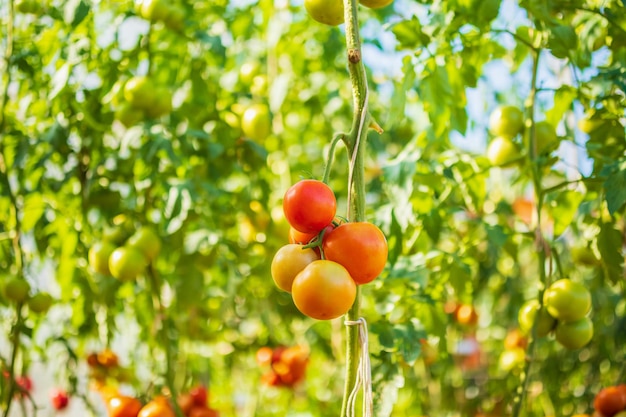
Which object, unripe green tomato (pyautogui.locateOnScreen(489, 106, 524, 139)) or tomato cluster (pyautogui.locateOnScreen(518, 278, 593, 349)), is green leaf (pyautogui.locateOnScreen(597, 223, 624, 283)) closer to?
tomato cluster (pyautogui.locateOnScreen(518, 278, 593, 349))

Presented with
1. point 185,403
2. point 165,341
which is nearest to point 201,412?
point 185,403

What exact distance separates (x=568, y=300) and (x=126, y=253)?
869 mm

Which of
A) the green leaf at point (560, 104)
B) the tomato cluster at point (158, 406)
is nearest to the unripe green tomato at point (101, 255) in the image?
the tomato cluster at point (158, 406)

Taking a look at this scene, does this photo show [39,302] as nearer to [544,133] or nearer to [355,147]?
[355,147]

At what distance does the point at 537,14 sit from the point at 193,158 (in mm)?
917

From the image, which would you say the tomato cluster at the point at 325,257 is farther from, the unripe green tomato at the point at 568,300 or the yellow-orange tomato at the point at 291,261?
the unripe green tomato at the point at 568,300

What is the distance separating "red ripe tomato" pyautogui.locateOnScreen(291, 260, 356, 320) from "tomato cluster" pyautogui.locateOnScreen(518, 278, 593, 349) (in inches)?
24.1

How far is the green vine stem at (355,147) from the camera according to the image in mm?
758

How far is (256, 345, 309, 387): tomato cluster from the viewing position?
1.77m

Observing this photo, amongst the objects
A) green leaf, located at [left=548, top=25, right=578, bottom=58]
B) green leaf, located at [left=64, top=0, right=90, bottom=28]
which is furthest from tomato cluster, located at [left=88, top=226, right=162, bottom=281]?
green leaf, located at [left=548, top=25, right=578, bottom=58]

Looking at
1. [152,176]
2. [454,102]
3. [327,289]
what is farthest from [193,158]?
[327,289]

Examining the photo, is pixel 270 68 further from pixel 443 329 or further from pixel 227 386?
pixel 227 386

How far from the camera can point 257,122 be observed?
1648mm

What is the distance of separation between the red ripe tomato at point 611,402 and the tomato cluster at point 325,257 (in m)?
0.85
